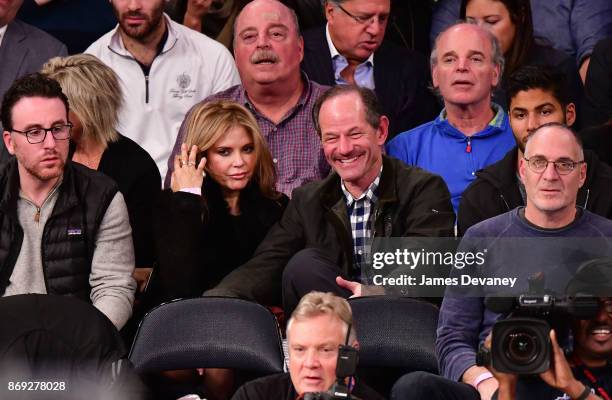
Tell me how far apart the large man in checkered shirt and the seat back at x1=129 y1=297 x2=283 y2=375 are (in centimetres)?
34

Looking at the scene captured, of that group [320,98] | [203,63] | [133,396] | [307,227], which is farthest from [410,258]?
[203,63]

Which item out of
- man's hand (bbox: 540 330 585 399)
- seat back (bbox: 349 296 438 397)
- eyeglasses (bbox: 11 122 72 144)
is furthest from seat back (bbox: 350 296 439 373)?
eyeglasses (bbox: 11 122 72 144)

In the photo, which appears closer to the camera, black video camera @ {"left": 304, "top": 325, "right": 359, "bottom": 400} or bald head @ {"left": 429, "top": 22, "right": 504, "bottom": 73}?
black video camera @ {"left": 304, "top": 325, "right": 359, "bottom": 400}

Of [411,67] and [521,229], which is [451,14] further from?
[521,229]

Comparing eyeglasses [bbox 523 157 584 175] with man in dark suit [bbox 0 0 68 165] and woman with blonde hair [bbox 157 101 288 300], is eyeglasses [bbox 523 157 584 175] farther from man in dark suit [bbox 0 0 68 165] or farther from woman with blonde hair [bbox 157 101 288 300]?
man in dark suit [bbox 0 0 68 165]

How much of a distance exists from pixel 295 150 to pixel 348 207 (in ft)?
2.18

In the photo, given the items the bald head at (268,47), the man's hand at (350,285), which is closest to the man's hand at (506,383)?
the man's hand at (350,285)

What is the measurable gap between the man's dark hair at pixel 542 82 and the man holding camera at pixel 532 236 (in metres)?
0.98

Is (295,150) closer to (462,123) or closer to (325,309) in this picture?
(462,123)

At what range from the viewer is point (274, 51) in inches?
257

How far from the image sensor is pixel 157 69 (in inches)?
273

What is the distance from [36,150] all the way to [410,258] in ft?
4.89

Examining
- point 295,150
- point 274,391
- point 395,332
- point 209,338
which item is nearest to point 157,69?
point 295,150

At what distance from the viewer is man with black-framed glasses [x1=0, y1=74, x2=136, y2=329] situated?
558cm
